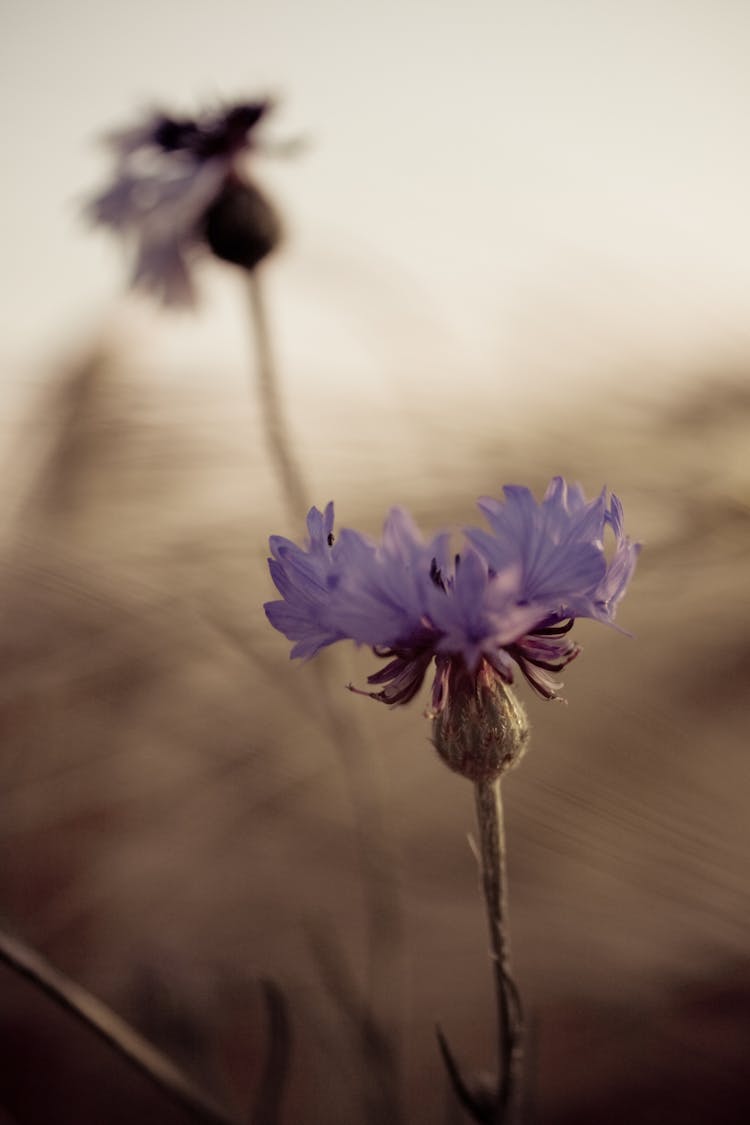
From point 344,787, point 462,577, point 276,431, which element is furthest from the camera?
point 344,787

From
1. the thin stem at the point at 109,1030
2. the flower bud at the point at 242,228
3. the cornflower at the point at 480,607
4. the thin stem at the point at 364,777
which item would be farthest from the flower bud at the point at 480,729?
the flower bud at the point at 242,228

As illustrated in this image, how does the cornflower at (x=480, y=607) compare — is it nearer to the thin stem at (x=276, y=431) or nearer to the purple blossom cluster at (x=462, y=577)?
the purple blossom cluster at (x=462, y=577)

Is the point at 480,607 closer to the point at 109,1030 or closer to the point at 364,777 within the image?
the point at 109,1030

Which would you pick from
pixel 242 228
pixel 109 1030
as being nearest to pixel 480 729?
pixel 109 1030

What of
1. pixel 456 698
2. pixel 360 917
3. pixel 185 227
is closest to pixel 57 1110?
pixel 360 917

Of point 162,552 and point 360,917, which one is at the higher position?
point 162,552

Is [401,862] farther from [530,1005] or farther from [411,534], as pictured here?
[411,534]

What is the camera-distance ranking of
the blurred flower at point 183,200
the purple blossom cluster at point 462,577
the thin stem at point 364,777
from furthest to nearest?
the blurred flower at point 183,200 → the thin stem at point 364,777 → the purple blossom cluster at point 462,577
